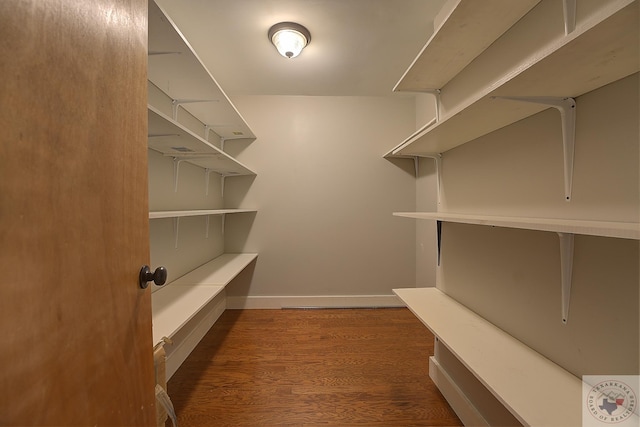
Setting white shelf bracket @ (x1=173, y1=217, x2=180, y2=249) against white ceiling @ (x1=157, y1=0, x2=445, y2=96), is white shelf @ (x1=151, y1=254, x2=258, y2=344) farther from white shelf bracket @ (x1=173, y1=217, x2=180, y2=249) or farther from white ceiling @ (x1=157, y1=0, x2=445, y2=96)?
white ceiling @ (x1=157, y1=0, x2=445, y2=96)

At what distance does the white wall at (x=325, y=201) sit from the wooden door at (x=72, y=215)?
198 centimetres

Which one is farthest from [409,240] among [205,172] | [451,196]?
[205,172]

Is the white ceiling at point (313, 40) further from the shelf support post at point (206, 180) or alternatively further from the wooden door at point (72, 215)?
the wooden door at point (72, 215)

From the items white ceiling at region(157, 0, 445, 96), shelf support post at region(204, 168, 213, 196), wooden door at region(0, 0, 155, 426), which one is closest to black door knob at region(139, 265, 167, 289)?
wooden door at region(0, 0, 155, 426)

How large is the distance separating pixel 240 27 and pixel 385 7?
3.14ft

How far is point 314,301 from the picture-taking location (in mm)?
2592

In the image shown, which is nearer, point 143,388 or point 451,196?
point 143,388

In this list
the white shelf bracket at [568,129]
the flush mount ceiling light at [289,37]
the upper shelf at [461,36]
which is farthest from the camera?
the flush mount ceiling light at [289,37]

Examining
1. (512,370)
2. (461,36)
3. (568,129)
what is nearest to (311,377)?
(512,370)

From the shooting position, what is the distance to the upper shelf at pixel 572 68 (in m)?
0.47

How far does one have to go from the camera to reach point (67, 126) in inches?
16.8

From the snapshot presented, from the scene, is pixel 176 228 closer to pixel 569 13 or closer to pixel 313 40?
pixel 313 40

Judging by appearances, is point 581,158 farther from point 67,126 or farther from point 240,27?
point 240,27

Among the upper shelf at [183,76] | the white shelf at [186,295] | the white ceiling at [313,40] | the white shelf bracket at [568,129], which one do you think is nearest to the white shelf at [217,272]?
the white shelf at [186,295]
